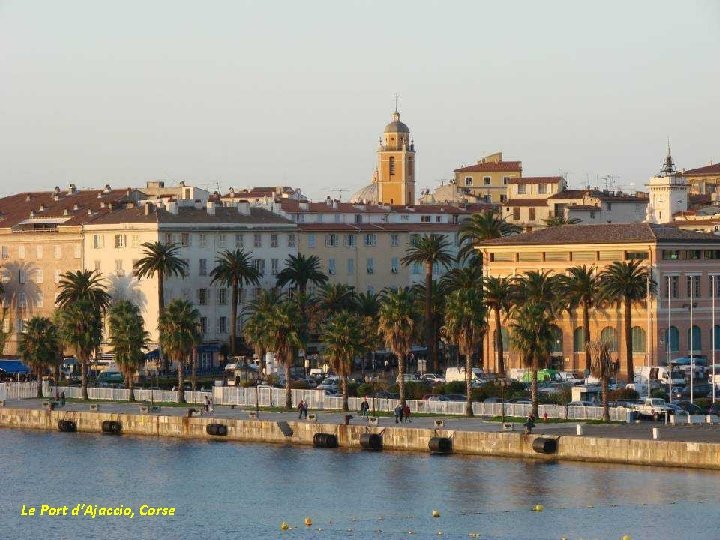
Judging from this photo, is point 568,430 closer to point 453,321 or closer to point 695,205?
point 453,321

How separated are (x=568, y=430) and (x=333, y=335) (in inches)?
610

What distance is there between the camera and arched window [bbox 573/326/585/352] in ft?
431

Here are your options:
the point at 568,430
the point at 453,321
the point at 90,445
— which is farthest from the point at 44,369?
the point at 568,430

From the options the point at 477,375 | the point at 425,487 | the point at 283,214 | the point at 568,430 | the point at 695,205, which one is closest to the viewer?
the point at 425,487

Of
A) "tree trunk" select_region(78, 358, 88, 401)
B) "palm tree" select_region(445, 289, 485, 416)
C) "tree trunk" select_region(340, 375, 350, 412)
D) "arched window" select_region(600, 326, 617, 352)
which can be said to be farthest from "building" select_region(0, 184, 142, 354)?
"palm tree" select_region(445, 289, 485, 416)

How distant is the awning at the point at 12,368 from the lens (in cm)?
13662

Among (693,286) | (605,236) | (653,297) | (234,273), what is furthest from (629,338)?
(234,273)

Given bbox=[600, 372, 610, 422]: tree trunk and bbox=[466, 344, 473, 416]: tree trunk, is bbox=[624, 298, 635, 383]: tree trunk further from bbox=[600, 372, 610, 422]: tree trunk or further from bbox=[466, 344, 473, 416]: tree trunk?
bbox=[600, 372, 610, 422]: tree trunk

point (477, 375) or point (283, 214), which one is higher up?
point (283, 214)

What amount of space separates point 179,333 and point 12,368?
80.0ft

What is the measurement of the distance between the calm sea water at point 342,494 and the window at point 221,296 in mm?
42747

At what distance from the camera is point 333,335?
352 feet

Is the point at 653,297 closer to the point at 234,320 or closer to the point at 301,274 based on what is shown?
the point at 234,320

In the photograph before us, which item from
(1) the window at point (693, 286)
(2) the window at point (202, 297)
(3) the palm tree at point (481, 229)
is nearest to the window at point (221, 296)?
(2) the window at point (202, 297)
